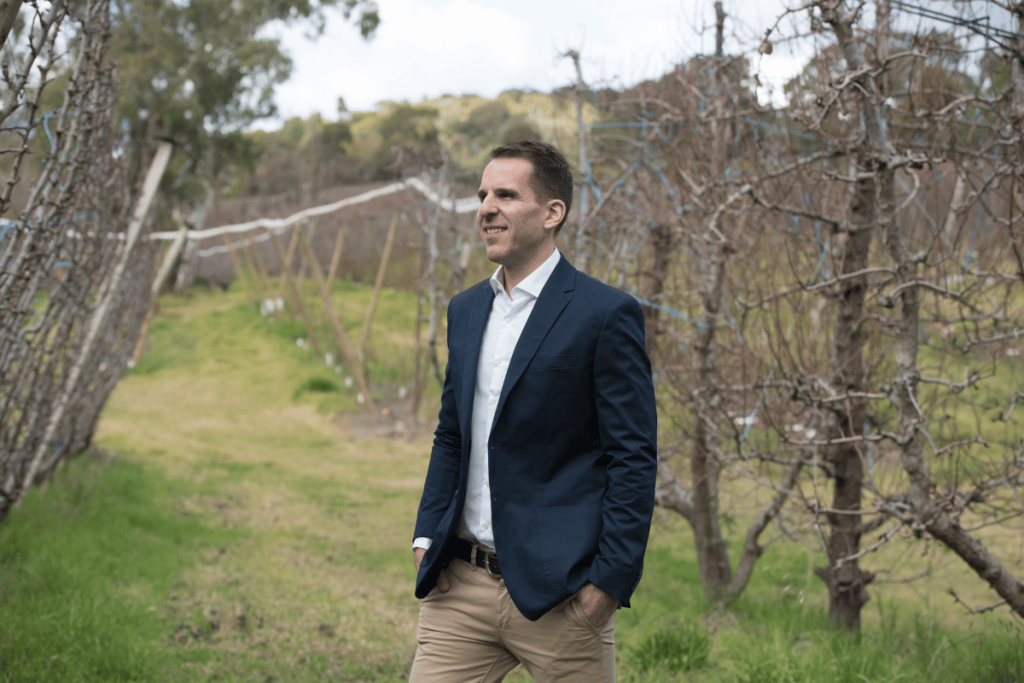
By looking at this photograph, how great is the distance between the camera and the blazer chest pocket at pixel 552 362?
1.68 meters

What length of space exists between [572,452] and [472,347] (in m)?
0.34

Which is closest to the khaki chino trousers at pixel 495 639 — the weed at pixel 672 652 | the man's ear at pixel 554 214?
the man's ear at pixel 554 214

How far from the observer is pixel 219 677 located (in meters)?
3.32

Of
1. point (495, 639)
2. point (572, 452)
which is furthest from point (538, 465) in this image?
point (495, 639)

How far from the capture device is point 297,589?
4531 mm

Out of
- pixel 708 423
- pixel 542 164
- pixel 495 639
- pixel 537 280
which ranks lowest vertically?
pixel 495 639

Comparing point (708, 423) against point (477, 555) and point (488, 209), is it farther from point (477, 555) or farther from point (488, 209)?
point (488, 209)

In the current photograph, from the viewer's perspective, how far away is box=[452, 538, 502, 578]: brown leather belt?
179 centimetres

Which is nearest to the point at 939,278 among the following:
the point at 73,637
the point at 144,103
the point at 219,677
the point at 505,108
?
the point at 219,677

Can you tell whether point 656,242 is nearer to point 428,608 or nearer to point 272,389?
point 428,608

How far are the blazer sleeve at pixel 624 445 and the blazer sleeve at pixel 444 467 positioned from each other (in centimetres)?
44

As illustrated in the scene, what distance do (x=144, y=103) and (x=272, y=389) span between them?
23.7ft

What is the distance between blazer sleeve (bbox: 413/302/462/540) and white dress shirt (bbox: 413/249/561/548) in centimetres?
11

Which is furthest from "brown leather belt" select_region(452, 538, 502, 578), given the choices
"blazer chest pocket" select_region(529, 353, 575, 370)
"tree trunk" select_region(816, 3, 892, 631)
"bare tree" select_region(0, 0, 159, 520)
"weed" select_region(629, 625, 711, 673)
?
"tree trunk" select_region(816, 3, 892, 631)
